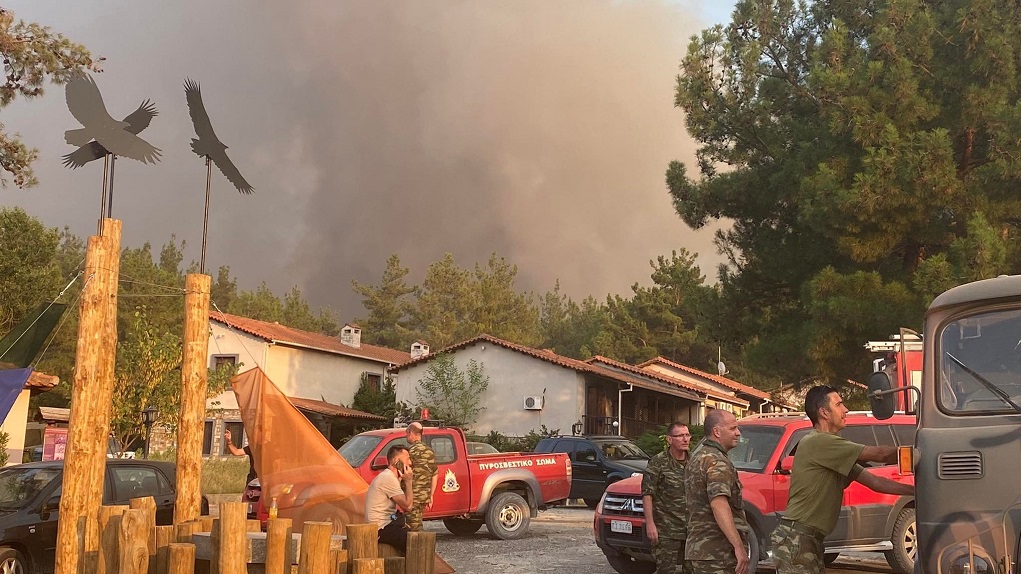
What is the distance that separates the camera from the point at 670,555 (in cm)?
866

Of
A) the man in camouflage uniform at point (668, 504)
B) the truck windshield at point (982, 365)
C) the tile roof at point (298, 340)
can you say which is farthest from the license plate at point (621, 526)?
the tile roof at point (298, 340)

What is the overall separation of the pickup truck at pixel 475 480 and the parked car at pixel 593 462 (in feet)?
23.2

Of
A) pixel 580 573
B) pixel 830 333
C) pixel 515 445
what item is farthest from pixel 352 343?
pixel 580 573

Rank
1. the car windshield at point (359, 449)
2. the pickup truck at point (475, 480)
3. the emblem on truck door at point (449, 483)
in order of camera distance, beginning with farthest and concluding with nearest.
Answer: the emblem on truck door at point (449, 483), the pickup truck at point (475, 480), the car windshield at point (359, 449)

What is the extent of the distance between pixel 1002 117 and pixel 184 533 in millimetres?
21322

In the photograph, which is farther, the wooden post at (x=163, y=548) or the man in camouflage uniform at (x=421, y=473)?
the man in camouflage uniform at (x=421, y=473)

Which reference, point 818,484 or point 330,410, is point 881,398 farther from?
point 330,410

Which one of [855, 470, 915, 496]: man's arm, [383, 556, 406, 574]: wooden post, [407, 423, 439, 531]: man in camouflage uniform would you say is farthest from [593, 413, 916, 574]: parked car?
[855, 470, 915, 496]: man's arm

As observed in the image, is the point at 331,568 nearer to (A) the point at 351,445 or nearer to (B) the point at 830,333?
(A) the point at 351,445

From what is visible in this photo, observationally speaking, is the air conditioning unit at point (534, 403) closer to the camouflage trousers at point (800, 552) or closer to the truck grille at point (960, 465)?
the camouflage trousers at point (800, 552)

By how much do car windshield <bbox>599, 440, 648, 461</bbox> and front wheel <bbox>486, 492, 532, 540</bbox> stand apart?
27.4 ft

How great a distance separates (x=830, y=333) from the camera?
81.5 ft

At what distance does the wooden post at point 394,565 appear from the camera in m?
7.30

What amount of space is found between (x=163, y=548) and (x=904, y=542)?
8462mm
